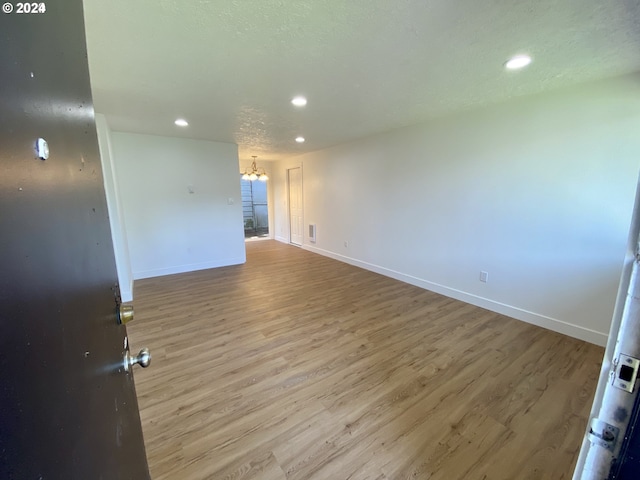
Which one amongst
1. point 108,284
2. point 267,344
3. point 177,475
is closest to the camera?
point 108,284

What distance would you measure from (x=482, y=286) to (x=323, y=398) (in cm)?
247

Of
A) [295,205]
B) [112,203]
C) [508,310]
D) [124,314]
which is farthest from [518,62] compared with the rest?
[295,205]

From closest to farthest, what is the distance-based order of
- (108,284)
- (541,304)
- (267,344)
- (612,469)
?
(612,469)
(108,284)
(267,344)
(541,304)

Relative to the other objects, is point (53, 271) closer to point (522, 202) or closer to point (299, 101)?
point (299, 101)

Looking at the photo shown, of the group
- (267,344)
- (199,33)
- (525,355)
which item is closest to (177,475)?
(267,344)

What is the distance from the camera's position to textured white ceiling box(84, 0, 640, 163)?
1.37 meters

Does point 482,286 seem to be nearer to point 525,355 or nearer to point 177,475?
point 525,355

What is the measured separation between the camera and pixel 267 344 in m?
2.42

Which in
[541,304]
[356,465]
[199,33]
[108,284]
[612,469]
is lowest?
[356,465]

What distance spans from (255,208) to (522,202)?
7532mm

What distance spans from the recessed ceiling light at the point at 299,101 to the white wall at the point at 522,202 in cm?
181

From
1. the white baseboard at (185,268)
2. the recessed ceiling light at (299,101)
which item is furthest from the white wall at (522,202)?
the white baseboard at (185,268)

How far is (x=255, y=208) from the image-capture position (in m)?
8.84

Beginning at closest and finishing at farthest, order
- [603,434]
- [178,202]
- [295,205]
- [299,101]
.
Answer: [603,434]
[299,101]
[178,202]
[295,205]
